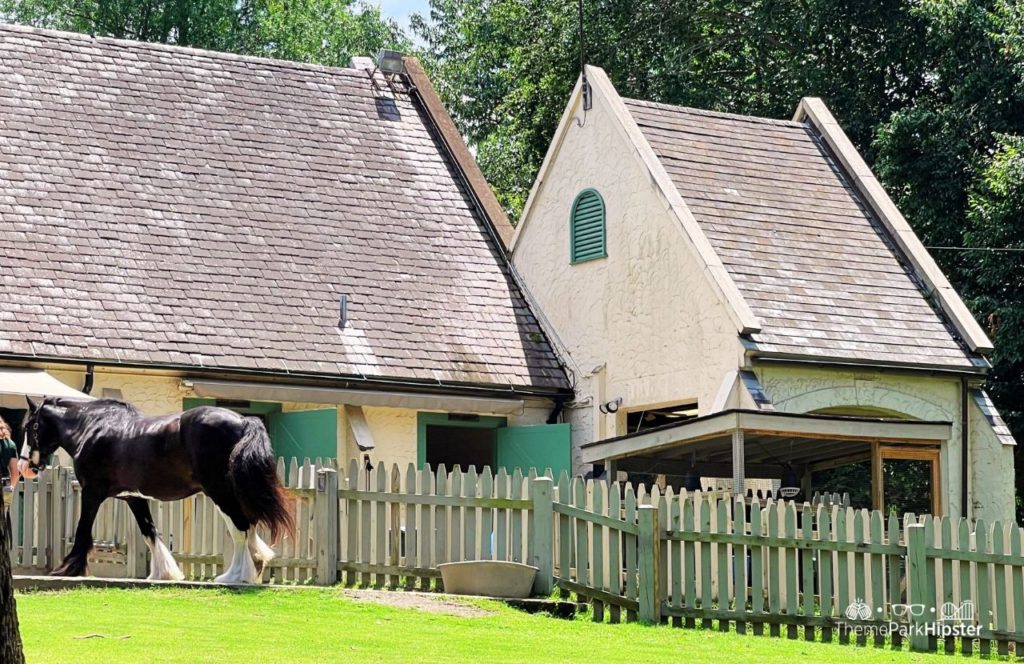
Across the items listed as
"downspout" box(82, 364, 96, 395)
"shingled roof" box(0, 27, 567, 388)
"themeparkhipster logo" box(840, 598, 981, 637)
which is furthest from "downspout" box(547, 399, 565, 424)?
"themeparkhipster logo" box(840, 598, 981, 637)

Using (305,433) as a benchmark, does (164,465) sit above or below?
below

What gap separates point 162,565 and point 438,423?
7.70 m

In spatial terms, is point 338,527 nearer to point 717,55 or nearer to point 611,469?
point 611,469

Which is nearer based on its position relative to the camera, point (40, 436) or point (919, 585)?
point (919, 585)

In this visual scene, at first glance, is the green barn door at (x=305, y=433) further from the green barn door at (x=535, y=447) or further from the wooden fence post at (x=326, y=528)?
the wooden fence post at (x=326, y=528)

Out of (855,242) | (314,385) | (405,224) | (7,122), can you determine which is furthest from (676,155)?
(7,122)

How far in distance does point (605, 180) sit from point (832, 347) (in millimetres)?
4262

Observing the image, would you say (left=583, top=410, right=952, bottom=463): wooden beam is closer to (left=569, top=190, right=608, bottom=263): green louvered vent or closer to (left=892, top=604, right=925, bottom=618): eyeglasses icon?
(left=892, top=604, right=925, bottom=618): eyeglasses icon

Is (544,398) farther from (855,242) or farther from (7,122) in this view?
(7,122)

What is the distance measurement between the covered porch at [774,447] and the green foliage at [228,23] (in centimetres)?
2243

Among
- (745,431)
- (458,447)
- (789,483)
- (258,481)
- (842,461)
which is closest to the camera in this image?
(258,481)

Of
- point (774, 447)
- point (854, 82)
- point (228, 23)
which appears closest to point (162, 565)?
point (774, 447)

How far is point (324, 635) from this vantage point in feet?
39.0

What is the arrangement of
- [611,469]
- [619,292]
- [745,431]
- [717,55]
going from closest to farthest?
[745,431] → [611,469] → [619,292] → [717,55]
